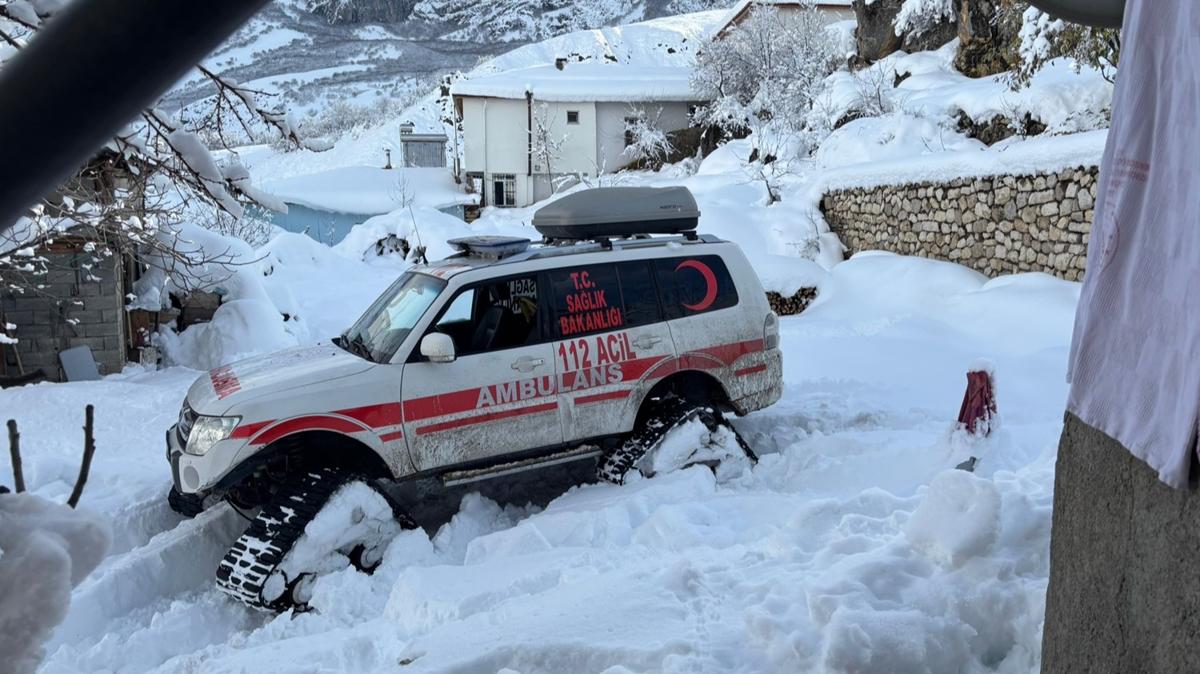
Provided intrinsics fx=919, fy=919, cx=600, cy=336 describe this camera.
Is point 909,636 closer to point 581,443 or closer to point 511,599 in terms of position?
point 511,599

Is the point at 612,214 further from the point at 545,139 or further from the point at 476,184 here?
the point at 476,184

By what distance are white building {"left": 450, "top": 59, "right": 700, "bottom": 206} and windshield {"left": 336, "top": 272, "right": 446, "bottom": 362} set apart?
1272 inches

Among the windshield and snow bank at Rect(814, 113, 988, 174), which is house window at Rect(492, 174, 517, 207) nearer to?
snow bank at Rect(814, 113, 988, 174)

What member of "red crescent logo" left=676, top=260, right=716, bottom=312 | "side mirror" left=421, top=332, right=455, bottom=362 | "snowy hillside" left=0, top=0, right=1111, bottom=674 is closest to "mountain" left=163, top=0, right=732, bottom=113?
"snowy hillside" left=0, top=0, right=1111, bottom=674

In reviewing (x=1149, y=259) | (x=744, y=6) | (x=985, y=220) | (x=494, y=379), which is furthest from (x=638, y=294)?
(x=744, y=6)

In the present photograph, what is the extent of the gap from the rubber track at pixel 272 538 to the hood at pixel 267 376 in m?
0.64

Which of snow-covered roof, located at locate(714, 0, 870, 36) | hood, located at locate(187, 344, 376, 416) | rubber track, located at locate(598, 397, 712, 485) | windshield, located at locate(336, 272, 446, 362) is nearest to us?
hood, located at locate(187, 344, 376, 416)

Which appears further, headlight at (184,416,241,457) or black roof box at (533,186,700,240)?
black roof box at (533,186,700,240)

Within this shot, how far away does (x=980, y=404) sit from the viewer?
22.7 ft

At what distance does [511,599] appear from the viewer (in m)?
4.79

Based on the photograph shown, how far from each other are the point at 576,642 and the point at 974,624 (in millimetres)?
1603

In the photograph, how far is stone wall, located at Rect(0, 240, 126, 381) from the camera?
12406 millimetres

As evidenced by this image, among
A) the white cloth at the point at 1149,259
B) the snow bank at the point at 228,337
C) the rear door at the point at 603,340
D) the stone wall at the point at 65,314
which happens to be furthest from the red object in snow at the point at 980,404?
the stone wall at the point at 65,314

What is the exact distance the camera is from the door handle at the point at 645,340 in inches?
277
